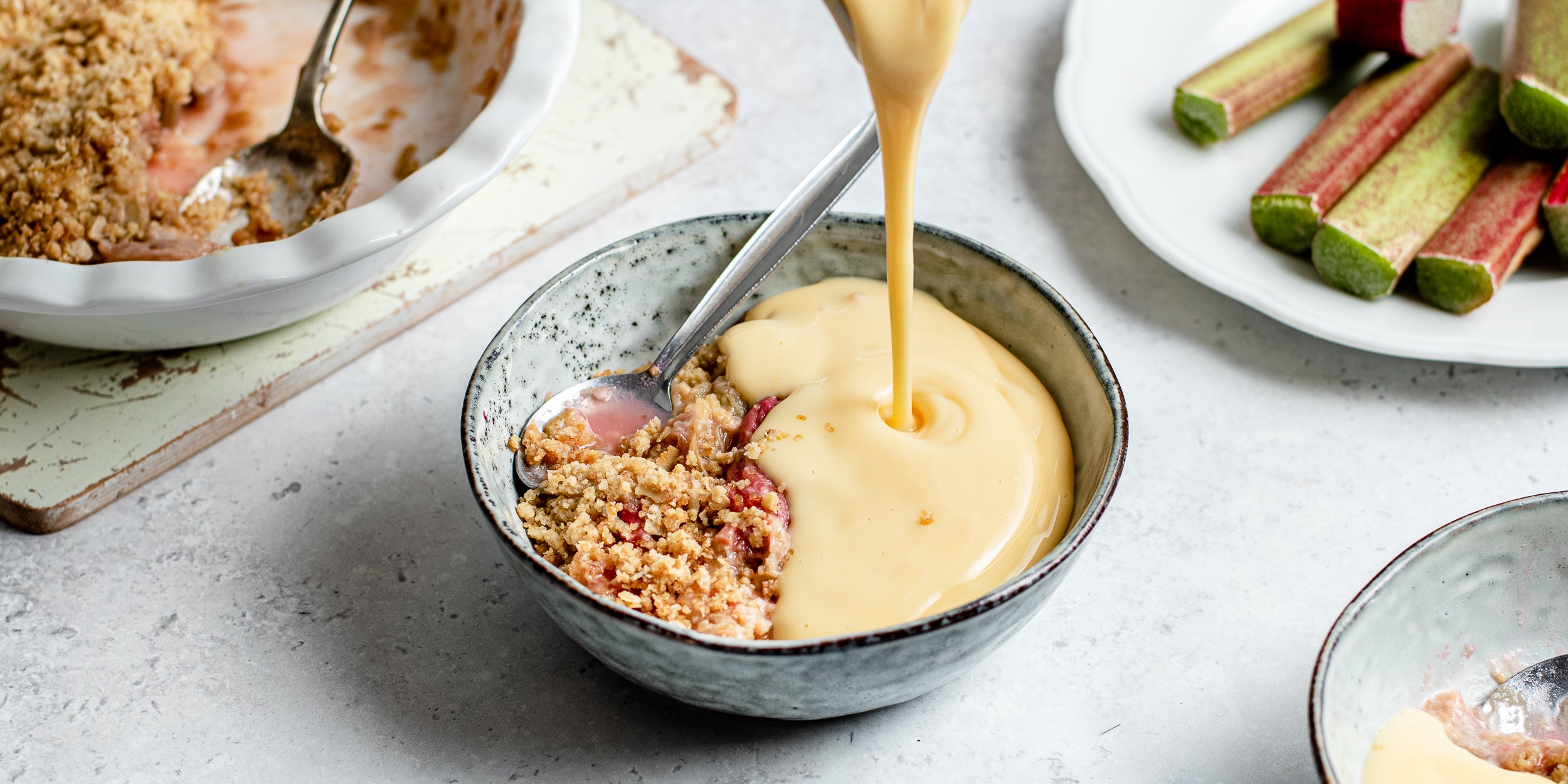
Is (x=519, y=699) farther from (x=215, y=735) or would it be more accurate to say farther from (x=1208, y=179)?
(x=1208, y=179)

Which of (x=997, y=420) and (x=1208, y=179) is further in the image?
(x=1208, y=179)

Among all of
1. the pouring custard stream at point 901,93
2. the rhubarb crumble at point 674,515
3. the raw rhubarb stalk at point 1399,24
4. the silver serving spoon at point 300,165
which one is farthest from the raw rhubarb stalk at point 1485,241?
the silver serving spoon at point 300,165

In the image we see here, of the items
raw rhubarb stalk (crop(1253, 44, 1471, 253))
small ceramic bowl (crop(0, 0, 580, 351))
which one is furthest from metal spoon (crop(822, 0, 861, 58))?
raw rhubarb stalk (crop(1253, 44, 1471, 253))

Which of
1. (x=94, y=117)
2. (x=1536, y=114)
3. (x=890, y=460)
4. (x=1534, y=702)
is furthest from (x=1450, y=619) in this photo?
(x=94, y=117)

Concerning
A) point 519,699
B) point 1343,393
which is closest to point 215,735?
point 519,699

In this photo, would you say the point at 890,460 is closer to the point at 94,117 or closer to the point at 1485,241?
the point at 1485,241

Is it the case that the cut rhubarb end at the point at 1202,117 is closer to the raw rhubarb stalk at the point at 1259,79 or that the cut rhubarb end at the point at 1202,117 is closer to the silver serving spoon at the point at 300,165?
the raw rhubarb stalk at the point at 1259,79

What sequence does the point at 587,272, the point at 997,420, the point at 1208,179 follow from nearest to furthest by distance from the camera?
the point at 997,420, the point at 587,272, the point at 1208,179
